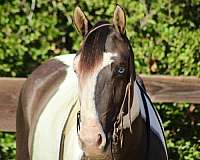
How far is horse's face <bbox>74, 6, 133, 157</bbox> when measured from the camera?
3.17 metres

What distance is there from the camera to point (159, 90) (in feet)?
17.1

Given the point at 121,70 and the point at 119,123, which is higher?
the point at 121,70

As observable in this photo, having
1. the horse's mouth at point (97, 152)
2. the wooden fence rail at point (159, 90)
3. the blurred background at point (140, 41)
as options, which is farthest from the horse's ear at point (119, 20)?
the blurred background at point (140, 41)

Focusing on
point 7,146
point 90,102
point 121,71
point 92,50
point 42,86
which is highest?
point 92,50

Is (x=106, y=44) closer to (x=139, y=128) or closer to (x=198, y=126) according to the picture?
(x=139, y=128)

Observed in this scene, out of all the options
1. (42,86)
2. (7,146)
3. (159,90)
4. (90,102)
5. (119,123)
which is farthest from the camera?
(7,146)

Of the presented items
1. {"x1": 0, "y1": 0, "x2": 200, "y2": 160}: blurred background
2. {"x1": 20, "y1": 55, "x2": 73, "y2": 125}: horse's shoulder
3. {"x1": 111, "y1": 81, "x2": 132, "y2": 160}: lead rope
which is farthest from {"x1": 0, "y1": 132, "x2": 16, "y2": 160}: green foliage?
{"x1": 111, "y1": 81, "x2": 132, "y2": 160}: lead rope

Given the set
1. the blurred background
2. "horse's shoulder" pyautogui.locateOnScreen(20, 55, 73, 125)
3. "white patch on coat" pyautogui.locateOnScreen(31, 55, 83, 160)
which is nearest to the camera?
"white patch on coat" pyautogui.locateOnScreen(31, 55, 83, 160)

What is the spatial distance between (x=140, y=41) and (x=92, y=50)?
242cm

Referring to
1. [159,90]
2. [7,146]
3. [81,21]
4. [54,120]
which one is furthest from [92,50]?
[7,146]

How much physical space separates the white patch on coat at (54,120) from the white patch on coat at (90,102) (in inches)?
30.8

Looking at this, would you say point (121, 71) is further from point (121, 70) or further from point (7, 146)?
point (7, 146)

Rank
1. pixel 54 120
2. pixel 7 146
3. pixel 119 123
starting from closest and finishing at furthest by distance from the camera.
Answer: pixel 119 123 → pixel 54 120 → pixel 7 146

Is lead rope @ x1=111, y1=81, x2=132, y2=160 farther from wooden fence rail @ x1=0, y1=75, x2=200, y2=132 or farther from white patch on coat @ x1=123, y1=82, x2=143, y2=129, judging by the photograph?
wooden fence rail @ x1=0, y1=75, x2=200, y2=132
